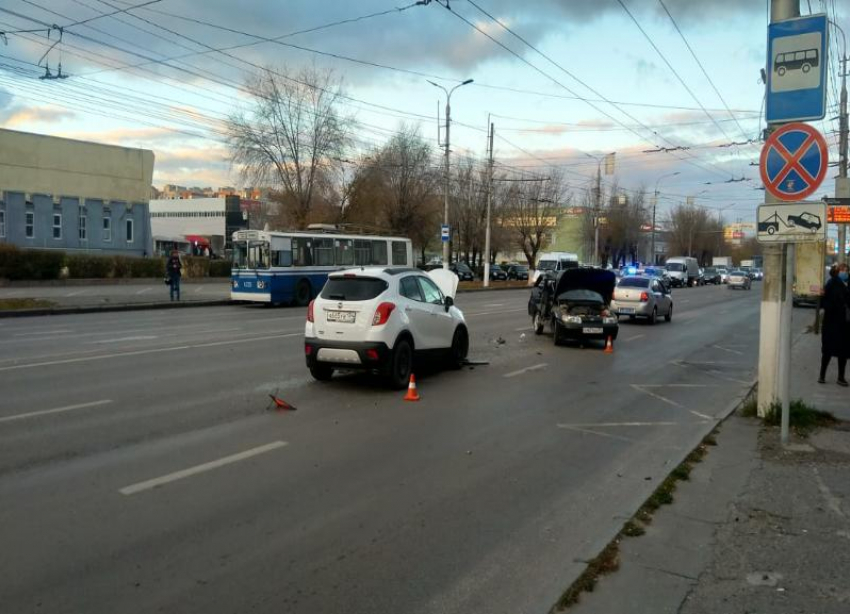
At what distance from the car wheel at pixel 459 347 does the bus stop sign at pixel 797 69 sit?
20.4 ft

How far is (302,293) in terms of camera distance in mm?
29375

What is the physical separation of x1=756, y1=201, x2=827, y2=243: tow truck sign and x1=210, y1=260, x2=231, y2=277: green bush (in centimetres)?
4279

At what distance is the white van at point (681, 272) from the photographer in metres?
67.2

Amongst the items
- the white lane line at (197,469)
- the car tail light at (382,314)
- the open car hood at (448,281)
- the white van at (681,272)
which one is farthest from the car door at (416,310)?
the white van at (681,272)

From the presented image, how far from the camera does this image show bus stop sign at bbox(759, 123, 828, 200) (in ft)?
24.2

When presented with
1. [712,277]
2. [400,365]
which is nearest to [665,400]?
[400,365]

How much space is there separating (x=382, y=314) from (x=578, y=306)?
8141mm

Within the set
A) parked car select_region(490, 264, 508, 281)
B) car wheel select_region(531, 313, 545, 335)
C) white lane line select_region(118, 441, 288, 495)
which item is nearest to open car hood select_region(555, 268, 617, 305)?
car wheel select_region(531, 313, 545, 335)

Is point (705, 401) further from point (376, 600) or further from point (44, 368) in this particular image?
point (44, 368)

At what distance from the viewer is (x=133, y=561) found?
4.37 meters

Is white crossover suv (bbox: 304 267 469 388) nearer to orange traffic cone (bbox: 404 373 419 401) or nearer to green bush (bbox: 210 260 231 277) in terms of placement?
orange traffic cone (bbox: 404 373 419 401)

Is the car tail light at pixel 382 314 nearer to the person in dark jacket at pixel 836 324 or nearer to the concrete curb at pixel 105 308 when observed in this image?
the person in dark jacket at pixel 836 324

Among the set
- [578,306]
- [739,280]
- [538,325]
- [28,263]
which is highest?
[28,263]

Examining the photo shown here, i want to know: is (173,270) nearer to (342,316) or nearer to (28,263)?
(28,263)
